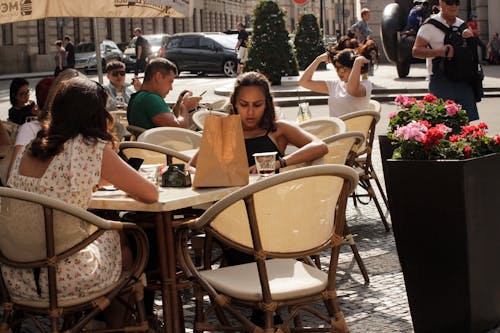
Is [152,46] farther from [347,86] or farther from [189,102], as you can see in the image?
[189,102]

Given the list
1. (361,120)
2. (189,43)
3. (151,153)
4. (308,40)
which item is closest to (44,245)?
(151,153)

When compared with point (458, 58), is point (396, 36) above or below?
above

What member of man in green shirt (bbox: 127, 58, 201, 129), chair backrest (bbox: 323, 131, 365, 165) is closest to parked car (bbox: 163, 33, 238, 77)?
man in green shirt (bbox: 127, 58, 201, 129)

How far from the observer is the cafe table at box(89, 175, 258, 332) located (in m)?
4.46

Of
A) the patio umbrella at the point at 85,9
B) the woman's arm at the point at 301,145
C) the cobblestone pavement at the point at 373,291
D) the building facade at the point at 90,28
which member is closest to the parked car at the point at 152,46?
the building facade at the point at 90,28

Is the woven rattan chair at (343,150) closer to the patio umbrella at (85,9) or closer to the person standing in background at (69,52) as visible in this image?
the patio umbrella at (85,9)

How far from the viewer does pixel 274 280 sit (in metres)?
4.30

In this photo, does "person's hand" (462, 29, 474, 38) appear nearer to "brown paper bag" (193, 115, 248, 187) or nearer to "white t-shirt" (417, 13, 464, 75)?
"white t-shirt" (417, 13, 464, 75)

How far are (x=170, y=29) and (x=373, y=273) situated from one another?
63594 mm

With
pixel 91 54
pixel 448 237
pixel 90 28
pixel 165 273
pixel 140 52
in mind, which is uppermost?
pixel 90 28

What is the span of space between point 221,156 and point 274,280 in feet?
2.28

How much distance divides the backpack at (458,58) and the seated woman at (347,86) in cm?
66

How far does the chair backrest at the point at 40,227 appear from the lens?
4027 millimetres

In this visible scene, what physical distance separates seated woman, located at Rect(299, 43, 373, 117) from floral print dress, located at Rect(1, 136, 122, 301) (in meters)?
4.25
